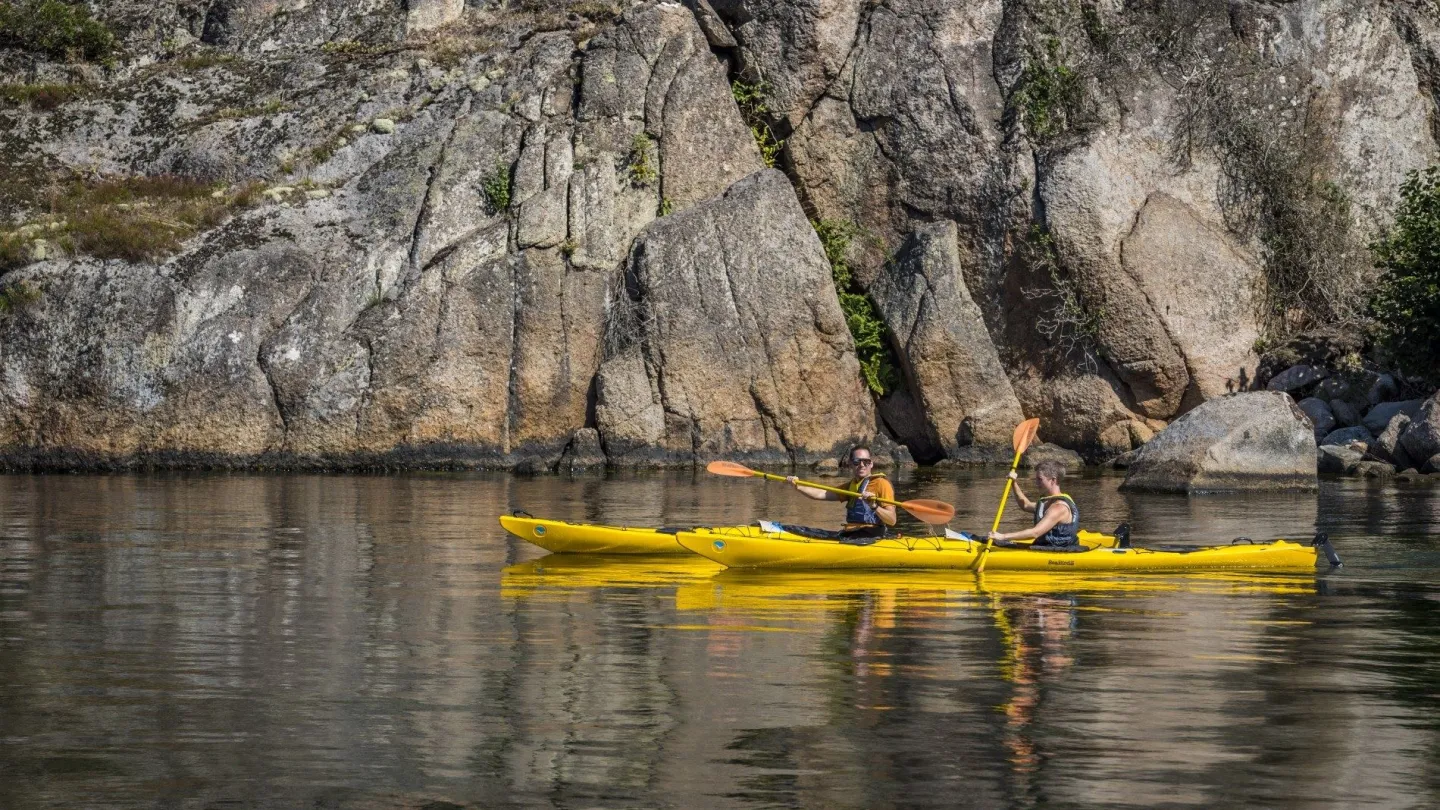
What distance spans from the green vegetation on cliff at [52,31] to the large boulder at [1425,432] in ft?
82.0

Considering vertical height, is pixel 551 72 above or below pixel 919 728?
above

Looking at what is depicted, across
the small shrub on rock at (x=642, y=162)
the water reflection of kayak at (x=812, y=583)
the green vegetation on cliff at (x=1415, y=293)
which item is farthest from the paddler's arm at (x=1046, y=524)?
the small shrub on rock at (x=642, y=162)

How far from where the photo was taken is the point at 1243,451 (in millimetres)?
23719

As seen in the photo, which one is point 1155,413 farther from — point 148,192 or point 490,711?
point 490,711

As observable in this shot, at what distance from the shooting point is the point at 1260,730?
809 cm

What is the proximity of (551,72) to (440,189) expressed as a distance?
3.25m

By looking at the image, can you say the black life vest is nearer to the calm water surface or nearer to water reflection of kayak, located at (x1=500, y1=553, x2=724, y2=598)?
the calm water surface

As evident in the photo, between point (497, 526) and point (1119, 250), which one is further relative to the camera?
point (1119, 250)

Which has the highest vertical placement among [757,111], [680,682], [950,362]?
[757,111]

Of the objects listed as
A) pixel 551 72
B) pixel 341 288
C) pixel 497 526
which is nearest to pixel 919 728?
pixel 497 526

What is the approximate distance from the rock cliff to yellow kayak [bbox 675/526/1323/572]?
14.2 meters

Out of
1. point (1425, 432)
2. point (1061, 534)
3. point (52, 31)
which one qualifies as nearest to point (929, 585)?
point (1061, 534)

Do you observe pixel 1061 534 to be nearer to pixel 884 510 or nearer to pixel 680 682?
pixel 884 510

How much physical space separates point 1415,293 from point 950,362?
24.2 feet
